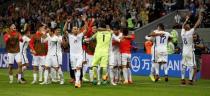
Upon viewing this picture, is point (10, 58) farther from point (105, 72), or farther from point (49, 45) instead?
point (105, 72)

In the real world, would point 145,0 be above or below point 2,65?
above

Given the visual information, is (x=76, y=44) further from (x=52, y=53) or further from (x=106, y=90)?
(x=106, y=90)

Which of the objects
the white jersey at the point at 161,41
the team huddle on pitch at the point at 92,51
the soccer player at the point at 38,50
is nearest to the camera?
the team huddle on pitch at the point at 92,51

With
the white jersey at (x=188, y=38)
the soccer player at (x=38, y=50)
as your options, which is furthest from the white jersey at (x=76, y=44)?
the white jersey at (x=188, y=38)

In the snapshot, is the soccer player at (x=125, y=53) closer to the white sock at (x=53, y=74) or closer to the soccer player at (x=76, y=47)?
the soccer player at (x=76, y=47)

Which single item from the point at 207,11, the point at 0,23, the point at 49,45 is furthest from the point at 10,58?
the point at 0,23

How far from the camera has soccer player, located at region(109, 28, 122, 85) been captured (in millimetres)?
25156

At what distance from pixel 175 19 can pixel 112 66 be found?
1455 centimetres

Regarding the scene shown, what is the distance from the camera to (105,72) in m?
25.6

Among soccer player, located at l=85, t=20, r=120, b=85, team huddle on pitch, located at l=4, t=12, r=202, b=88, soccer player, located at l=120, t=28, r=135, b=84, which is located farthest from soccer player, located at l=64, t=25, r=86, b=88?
soccer player, located at l=120, t=28, r=135, b=84

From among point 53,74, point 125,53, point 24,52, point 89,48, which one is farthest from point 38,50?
point 125,53

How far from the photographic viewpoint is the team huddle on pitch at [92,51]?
2456 cm

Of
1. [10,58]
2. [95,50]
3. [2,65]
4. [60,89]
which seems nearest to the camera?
[60,89]

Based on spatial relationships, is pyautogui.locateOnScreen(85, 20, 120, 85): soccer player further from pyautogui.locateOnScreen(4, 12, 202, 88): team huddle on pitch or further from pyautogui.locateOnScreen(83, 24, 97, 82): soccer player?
pyautogui.locateOnScreen(83, 24, 97, 82): soccer player
